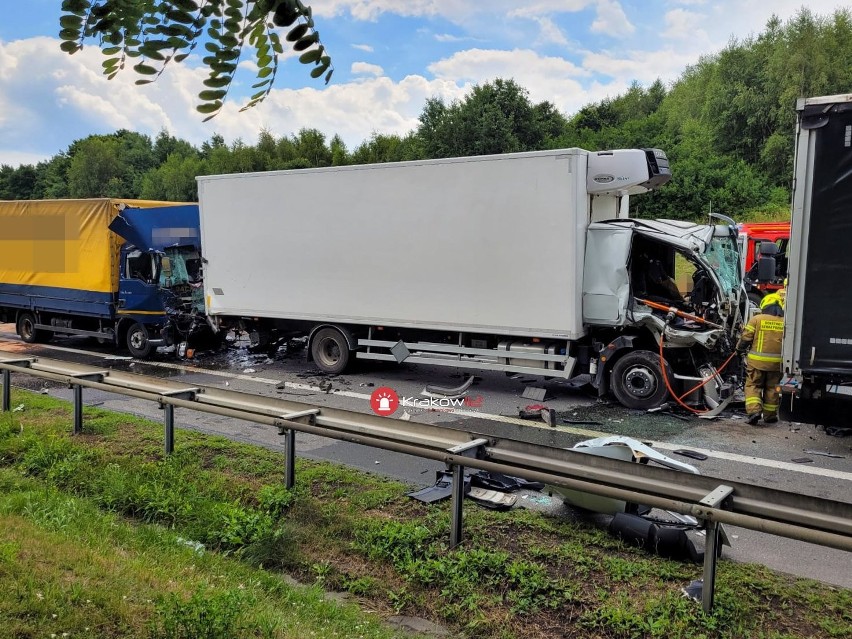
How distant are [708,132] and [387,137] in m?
19.8

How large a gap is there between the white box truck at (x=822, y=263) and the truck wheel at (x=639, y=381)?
2.29 meters

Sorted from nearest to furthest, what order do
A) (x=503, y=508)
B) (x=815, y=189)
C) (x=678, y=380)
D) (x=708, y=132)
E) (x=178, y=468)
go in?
(x=503, y=508)
(x=178, y=468)
(x=815, y=189)
(x=678, y=380)
(x=708, y=132)

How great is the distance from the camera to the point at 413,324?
10.6m

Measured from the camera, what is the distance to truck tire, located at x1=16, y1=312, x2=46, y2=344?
15.5m

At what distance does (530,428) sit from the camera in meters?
8.40

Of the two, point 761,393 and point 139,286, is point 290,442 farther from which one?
point 139,286

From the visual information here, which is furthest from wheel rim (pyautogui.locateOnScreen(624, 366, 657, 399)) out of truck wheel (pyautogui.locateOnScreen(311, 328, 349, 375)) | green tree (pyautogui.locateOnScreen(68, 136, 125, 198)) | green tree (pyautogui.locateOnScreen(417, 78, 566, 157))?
green tree (pyautogui.locateOnScreen(68, 136, 125, 198))

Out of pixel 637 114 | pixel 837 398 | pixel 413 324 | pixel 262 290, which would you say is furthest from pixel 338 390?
pixel 637 114

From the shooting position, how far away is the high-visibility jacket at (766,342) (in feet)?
26.8

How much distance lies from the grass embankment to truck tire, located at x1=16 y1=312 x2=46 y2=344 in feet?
36.2

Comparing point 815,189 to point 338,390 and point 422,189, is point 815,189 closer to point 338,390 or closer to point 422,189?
point 422,189

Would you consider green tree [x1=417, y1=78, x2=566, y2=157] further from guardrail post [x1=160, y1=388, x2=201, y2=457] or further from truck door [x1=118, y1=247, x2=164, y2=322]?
guardrail post [x1=160, y1=388, x2=201, y2=457]
